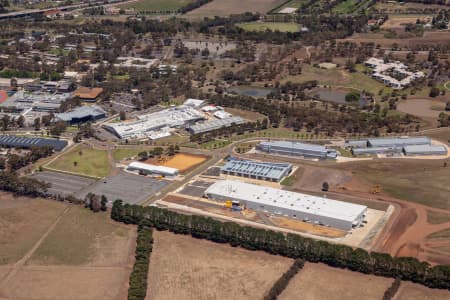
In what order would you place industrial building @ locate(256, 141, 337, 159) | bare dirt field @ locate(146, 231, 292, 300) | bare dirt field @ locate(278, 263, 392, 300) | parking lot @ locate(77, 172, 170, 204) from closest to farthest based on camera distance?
bare dirt field @ locate(278, 263, 392, 300) → bare dirt field @ locate(146, 231, 292, 300) → parking lot @ locate(77, 172, 170, 204) → industrial building @ locate(256, 141, 337, 159)

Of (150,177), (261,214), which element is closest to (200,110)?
(150,177)

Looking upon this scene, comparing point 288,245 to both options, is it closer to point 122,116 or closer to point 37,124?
point 122,116

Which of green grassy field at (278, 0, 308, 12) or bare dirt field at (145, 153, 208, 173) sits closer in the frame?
bare dirt field at (145, 153, 208, 173)

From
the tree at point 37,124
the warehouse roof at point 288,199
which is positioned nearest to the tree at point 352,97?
the warehouse roof at point 288,199

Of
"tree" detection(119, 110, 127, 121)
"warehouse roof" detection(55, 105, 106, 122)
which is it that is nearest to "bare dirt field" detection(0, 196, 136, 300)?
"warehouse roof" detection(55, 105, 106, 122)

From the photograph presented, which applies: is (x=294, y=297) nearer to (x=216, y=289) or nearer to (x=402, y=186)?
(x=216, y=289)

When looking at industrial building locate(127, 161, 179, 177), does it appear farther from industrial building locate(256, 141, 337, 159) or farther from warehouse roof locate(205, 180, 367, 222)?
industrial building locate(256, 141, 337, 159)

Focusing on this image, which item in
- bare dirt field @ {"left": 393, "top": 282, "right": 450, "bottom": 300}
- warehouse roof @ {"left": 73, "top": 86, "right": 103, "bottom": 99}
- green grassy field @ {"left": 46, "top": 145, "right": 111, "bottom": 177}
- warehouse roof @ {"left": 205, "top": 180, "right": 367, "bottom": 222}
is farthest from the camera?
warehouse roof @ {"left": 73, "top": 86, "right": 103, "bottom": 99}
